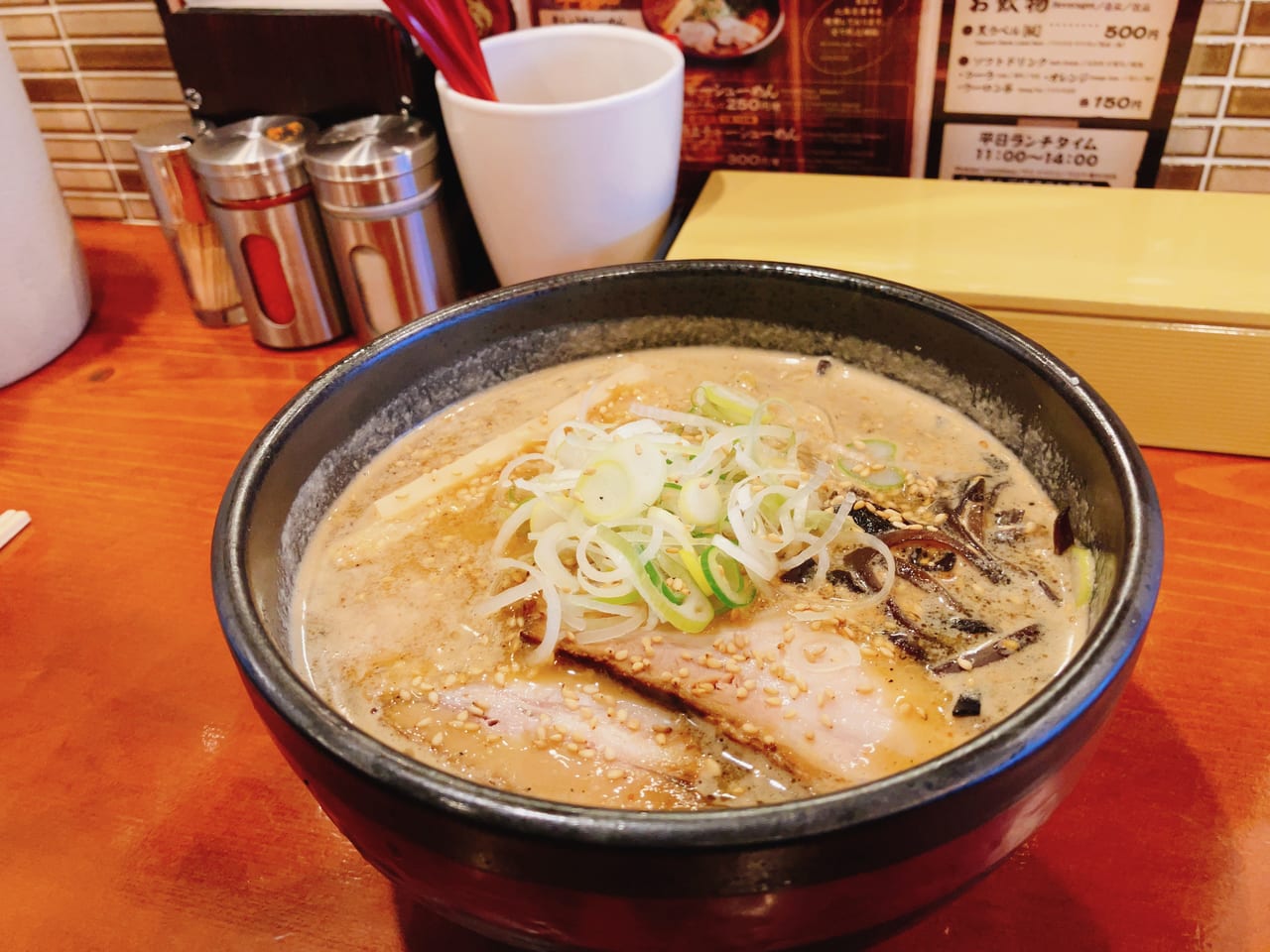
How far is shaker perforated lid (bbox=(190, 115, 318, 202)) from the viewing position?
174 cm

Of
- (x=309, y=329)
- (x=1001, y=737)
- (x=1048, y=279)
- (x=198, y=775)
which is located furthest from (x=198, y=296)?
(x=1001, y=737)

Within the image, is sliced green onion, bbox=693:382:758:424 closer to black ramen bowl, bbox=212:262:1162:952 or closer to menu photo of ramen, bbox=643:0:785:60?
black ramen bowl, bbox=212:262:1162:952

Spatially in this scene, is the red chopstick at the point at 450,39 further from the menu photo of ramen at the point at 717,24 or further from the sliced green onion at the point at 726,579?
the sliced green onion at the point at 726,579

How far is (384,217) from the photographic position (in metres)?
1.75

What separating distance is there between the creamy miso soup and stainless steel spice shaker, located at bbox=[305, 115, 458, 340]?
2.05 feet

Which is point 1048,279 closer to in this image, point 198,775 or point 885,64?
point 885,64

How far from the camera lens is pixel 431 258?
1.86 m

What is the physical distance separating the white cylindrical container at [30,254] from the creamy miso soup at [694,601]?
110 centimetres

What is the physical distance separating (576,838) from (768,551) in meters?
0.47

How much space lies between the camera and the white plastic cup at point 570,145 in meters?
1.56

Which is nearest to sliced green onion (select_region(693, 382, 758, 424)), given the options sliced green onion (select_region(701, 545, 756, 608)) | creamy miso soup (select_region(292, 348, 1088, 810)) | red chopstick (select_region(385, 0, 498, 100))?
creamy miso soup (select_region(292, 348, 1088, 810))

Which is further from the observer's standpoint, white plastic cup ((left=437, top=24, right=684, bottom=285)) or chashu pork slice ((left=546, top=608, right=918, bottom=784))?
white plastic cup ((left=437, top=24, right=684, bottom=285))

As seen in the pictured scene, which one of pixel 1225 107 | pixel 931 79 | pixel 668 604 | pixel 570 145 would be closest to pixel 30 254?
pixel 570 145

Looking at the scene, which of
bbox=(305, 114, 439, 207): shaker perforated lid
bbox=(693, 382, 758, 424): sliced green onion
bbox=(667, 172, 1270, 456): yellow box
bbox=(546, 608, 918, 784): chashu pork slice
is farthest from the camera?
bbox=(305, 114, 439, 207): shaker perforated lid
